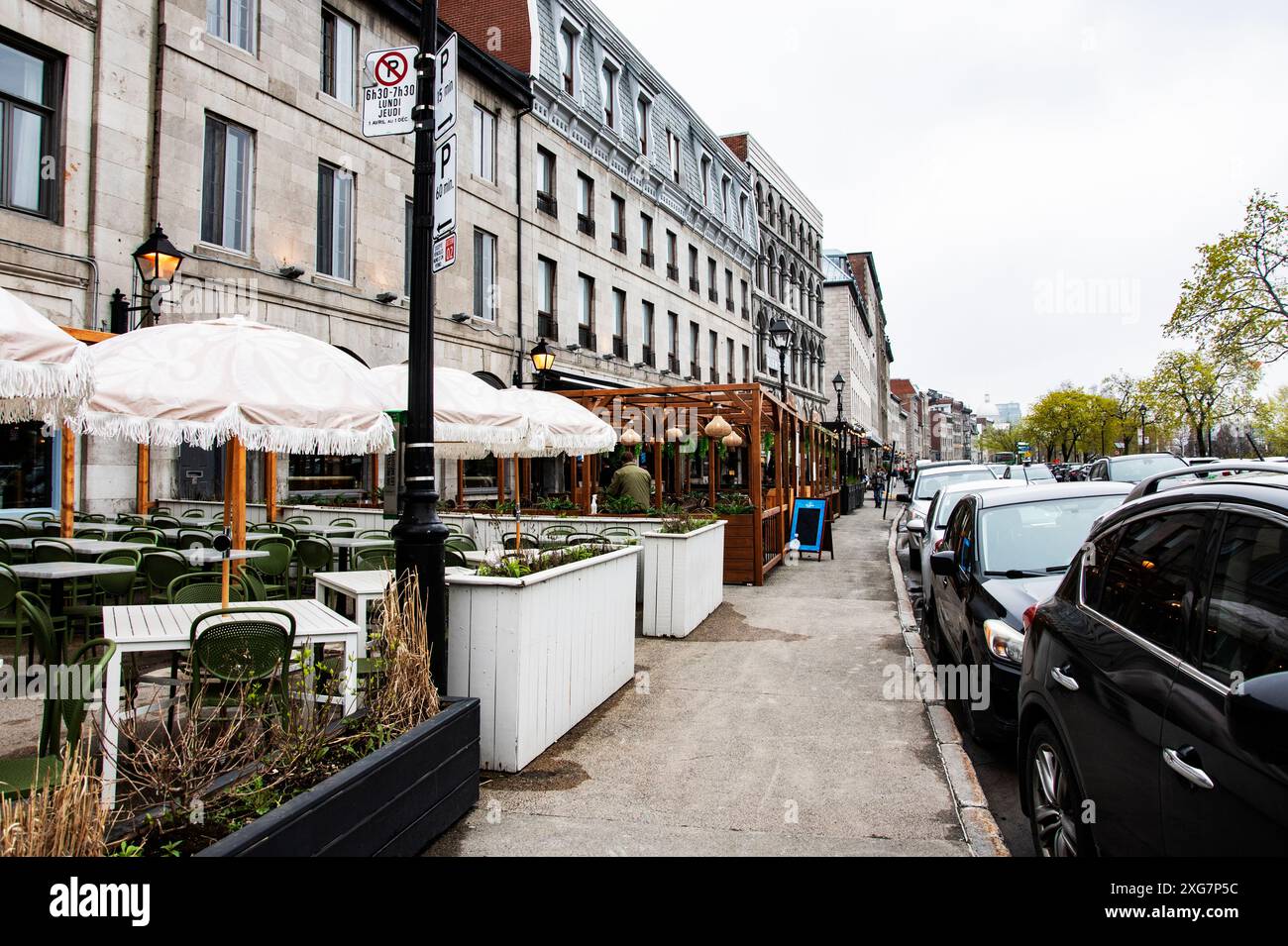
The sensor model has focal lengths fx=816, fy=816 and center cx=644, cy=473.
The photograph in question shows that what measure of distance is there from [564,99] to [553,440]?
18.5 m

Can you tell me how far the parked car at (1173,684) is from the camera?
2104mm

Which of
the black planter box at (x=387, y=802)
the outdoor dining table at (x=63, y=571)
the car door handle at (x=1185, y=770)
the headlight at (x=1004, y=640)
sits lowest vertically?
the black planter box at (x=387, y=802)

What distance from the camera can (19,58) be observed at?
12344 mm

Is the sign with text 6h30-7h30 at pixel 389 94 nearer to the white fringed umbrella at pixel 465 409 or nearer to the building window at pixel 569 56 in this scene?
the white fringed umbrella at pixel 465 409

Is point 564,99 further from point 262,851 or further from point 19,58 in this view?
point 262,851

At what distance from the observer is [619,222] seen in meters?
29.2

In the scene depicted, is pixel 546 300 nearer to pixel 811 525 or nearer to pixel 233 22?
pixel 233 22

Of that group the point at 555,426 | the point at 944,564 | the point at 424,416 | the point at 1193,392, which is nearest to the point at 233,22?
the point at 555,426

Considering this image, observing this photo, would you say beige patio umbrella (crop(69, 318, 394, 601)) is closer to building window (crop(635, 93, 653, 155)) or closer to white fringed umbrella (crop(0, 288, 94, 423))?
white fringed umbrella (crop(0, 288, 94, 423))

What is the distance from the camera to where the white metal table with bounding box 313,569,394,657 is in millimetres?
6078

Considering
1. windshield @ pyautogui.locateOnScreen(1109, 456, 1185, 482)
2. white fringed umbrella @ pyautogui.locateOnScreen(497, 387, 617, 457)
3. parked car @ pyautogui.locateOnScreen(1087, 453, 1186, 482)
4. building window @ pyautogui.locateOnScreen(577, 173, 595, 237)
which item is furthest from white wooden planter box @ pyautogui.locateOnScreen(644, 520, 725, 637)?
building window @ pyautogui.locateOnScreen(577, 173, 595, 237)

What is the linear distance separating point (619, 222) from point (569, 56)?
18.2ft

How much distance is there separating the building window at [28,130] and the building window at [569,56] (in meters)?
15.9

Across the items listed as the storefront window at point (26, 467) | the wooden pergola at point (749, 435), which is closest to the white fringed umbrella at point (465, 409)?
the wooden pergola at point (749, 435)
